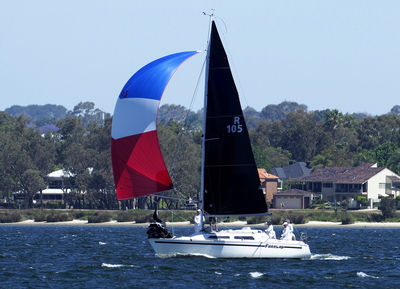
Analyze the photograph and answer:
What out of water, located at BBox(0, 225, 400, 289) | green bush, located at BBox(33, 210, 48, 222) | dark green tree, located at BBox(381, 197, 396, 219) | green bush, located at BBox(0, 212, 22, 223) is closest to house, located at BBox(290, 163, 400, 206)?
dark green tree, located at BBox(381, 197, 396, 219)

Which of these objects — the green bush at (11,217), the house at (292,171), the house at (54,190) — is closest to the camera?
the green bush at (11,217)

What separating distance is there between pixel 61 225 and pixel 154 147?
5085 cm

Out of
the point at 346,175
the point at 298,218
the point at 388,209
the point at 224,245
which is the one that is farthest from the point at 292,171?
the point at 224,245

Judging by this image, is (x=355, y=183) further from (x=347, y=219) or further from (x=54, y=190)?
(x=54, y=190)

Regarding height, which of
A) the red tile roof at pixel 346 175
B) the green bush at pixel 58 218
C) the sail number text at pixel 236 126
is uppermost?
the red tile roof at pixel 346 175

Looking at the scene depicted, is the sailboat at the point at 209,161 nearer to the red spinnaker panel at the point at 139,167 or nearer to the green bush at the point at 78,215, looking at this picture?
the red spinnaker panel at the point at 139,167

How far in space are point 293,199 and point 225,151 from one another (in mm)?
60432

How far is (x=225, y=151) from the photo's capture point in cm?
3144

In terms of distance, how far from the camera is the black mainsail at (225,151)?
1229 inches

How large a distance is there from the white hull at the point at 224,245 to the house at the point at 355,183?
5979cm

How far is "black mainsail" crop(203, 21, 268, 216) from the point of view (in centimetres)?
3122

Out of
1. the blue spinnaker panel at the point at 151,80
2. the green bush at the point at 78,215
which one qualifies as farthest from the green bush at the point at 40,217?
the blue spinnaker panel at the point at 151,80

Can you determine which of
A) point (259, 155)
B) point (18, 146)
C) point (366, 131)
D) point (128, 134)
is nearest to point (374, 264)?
point (128, 134)

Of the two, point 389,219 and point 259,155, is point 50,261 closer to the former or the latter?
point 389,219
